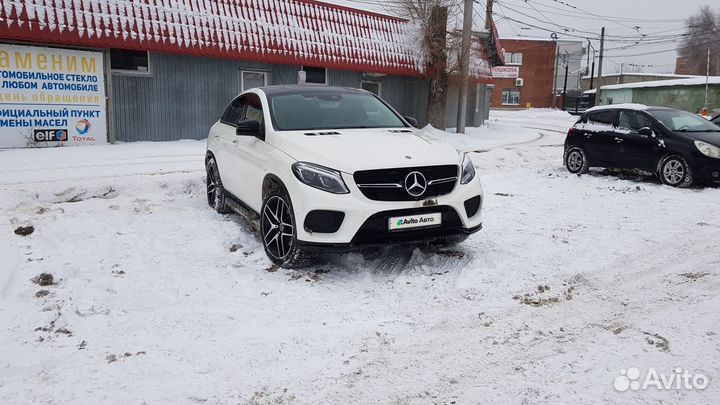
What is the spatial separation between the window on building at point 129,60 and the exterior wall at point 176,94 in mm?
157

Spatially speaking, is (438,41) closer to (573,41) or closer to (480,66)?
(480,66)

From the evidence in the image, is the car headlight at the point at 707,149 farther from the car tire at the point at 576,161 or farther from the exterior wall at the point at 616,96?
the exterior wall at the point at 616,96

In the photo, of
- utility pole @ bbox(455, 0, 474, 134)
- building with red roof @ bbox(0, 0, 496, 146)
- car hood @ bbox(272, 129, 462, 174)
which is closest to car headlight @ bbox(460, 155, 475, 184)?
car hood @ bbox(272, 129, 462, 174)

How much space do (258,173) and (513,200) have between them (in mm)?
4728

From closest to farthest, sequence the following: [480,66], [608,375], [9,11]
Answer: [608,375] < [9,11] < [480,66]

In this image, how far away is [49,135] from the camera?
1361 cm

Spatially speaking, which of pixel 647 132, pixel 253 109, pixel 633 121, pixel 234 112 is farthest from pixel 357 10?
pixel 253 109

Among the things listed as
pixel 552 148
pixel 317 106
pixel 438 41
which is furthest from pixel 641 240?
pixel 438 41

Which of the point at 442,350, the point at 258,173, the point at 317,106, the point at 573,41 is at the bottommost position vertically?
the point at 442,350

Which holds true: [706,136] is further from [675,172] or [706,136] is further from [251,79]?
[251,79]

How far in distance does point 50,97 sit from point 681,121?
14298 millimetres

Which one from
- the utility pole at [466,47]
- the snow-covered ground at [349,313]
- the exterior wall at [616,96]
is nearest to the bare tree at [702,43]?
the exterior wall at [616,96]

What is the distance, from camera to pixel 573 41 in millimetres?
75312

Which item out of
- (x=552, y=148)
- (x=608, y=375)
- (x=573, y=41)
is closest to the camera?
(x=608, y=375)
